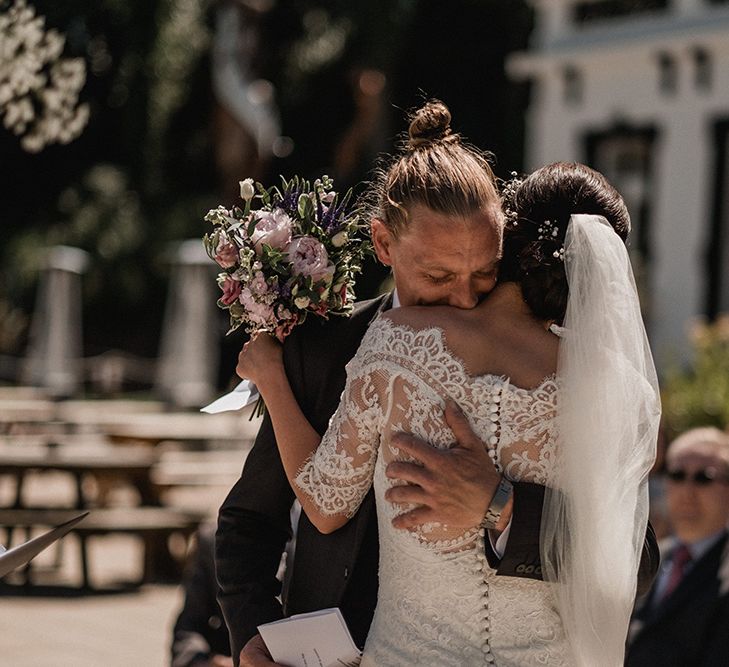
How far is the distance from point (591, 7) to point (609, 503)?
538 inches

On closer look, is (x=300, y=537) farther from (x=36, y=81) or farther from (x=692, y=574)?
(x=692, y=574)

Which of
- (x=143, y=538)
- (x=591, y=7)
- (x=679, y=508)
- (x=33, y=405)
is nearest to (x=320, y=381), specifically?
(x=679, y=508)

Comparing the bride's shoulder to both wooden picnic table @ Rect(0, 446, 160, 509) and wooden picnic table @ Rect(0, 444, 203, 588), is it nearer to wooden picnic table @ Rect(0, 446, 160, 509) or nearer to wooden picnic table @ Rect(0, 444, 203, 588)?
wooden picnic table @ Rect(0, 444, 203, 588)

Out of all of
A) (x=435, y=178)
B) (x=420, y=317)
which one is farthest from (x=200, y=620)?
(x=435, y=178)

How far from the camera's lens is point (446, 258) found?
102 inches

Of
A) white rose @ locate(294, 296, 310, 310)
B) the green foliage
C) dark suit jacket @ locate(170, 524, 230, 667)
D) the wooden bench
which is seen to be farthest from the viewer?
the green foliage

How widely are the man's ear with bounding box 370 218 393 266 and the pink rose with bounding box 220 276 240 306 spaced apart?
14.1 inches

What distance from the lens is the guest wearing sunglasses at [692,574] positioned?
194 inches

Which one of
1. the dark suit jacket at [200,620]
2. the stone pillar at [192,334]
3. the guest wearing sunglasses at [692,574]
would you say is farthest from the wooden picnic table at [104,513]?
the guest wearing sunglasses at [692,574]

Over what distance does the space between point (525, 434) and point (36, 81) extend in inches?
83.2

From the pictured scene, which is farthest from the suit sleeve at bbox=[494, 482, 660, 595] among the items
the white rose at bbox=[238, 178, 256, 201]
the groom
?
the white rose at bbox=[238, 178, 256, 201]

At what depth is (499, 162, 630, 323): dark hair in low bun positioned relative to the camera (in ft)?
8.80

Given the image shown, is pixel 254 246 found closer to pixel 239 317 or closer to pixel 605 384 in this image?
pixel 239 317

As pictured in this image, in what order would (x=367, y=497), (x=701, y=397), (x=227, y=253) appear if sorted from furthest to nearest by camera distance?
1. (x=701, y=397)
2. (x=227, y=253)
3. (x=367, y=497)
